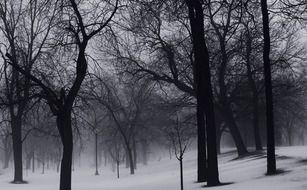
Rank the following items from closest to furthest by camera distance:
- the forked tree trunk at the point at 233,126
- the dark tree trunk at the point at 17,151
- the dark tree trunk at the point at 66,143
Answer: the dark tree trunk at the point at 66,143, the dark tree trunk at the point at 17,151, the forked tree trunk at the point at 233,126

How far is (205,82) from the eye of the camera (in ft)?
58.9

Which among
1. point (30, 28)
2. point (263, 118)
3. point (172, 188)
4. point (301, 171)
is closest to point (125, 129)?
Result: point (263, 118)

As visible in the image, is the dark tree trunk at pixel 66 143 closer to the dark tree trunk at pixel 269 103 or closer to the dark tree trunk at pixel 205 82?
the dark tree trunk at pixel 205 82

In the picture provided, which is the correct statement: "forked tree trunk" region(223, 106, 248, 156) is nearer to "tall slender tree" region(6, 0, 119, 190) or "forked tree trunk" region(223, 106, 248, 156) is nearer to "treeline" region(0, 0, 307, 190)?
"treeline" region(0, 0, 307, 190)

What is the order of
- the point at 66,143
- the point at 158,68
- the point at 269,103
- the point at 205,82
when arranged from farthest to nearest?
the point at 158,68
the point at 66,143
the point at 205,82
the point at 269,103

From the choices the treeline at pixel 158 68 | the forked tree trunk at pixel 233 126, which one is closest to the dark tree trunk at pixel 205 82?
the treeline at pixel 158 68

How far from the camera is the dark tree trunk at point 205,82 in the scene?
1723 cm

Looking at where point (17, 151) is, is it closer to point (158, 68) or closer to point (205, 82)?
point (158, 68)

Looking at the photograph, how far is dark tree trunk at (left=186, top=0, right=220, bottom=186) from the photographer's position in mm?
17234

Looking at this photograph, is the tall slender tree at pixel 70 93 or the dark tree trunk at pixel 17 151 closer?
the tall slender tree at pixel 70 93

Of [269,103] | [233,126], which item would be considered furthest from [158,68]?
[269,103]

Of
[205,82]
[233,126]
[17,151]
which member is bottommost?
[17,151]

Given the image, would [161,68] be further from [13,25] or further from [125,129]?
[125,129]

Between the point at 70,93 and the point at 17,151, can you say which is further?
the point at 17,151
